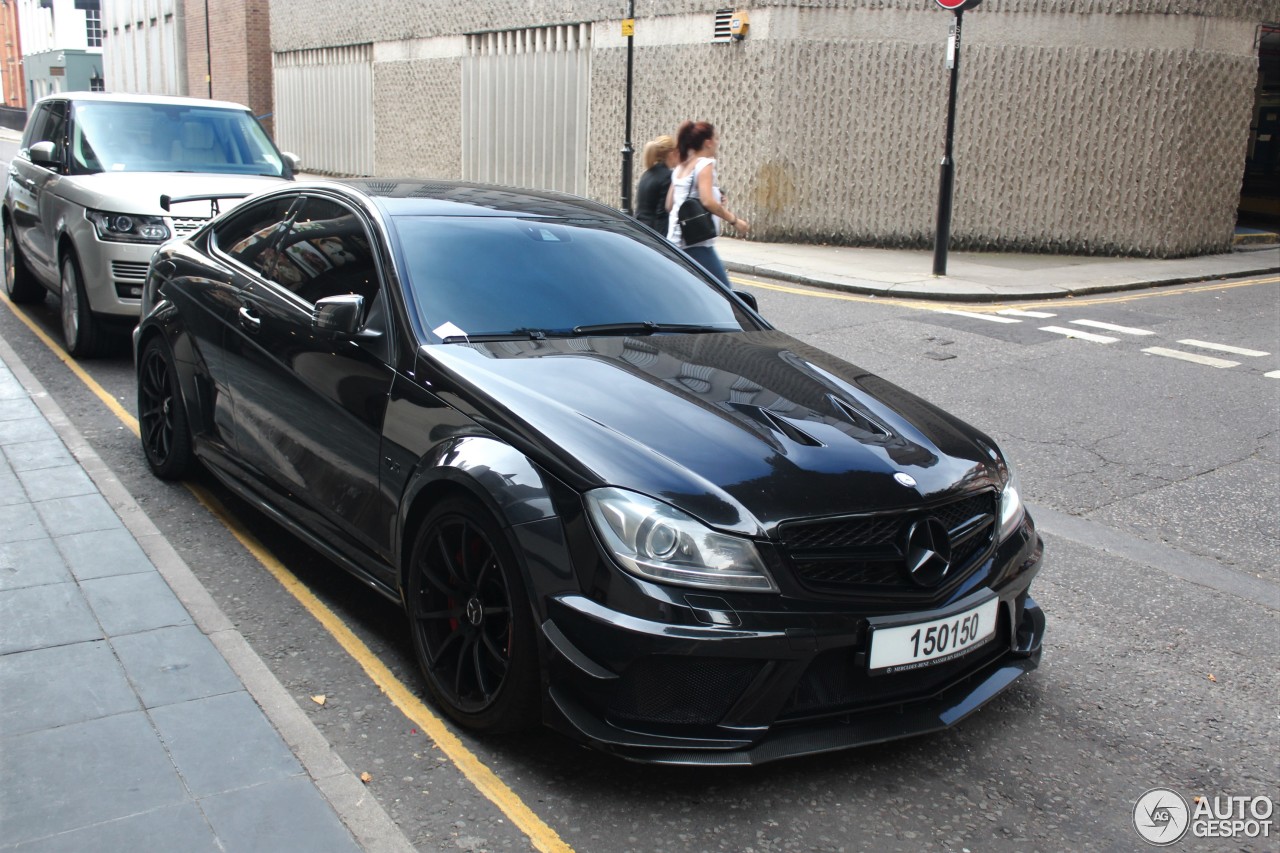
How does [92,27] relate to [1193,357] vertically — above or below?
above

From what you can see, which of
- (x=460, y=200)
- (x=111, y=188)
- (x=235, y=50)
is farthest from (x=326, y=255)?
(x=235, y=50)

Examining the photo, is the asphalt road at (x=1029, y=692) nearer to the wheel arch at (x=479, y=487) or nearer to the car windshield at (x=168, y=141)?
the wheel arch at (x=479, y=487)

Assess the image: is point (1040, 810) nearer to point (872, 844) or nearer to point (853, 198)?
point (872, 844)

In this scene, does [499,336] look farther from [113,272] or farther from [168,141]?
[168,141]

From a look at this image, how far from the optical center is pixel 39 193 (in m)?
9.28

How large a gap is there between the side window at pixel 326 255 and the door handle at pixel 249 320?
0.18 metres

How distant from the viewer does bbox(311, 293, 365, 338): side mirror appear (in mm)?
4129

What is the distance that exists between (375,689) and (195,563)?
57.4 inches

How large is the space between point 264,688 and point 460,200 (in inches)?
85.1

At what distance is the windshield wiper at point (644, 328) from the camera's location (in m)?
4.37

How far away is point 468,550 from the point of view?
351 centimetres

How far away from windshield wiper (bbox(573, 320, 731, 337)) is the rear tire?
795 centimetres

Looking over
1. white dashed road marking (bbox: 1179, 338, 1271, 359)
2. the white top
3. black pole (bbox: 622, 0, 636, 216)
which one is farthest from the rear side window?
black pole (bbox: 622, 0, 636, 216)

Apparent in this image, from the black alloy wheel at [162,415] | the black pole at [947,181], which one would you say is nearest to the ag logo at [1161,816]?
the black alloy wheel at [162,415]
